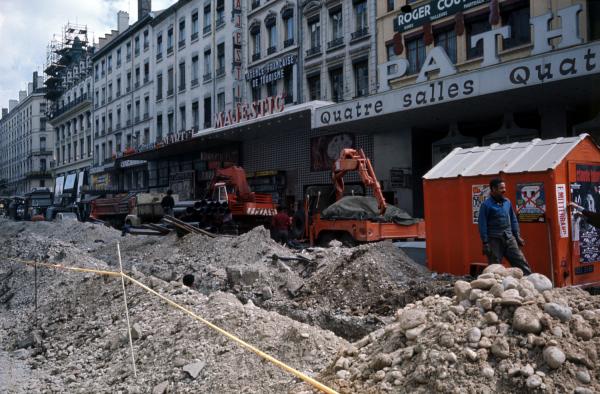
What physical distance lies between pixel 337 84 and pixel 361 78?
1728 millimetres

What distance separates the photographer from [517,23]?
19.8 m

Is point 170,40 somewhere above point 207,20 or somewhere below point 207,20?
above

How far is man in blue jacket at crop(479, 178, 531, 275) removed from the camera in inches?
302

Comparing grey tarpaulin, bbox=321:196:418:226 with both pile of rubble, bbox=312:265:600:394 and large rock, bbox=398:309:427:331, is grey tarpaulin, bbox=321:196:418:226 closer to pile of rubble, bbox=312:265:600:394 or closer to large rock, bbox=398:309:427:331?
large rock, bbox=398:309:427:331

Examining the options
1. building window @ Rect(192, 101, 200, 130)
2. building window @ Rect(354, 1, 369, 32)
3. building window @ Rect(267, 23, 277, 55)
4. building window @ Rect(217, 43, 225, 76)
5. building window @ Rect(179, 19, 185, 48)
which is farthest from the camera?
building window @ Rect(179, 19, 185, 48)

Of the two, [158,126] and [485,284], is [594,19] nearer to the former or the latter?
[485,284]

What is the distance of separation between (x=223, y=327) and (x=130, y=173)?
151ft

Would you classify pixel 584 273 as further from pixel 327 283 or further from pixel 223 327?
pixel 223 327

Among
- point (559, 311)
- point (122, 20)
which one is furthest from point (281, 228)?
point (122, 20)

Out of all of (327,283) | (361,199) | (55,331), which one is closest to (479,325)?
(327,283)

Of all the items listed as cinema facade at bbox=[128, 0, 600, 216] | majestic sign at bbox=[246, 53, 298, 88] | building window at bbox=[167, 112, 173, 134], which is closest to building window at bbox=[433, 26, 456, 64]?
cinema facade at bbox=[128, 0, 600, 216]

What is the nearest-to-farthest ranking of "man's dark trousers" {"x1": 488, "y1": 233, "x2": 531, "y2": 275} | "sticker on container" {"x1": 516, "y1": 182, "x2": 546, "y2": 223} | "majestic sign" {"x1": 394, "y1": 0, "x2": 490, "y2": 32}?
1. "man's dark trousers" {"x1": 488, "y1": 233, "x2": 531, "y2": 275}
2. "sticker on container" {"x1": 516, "y1": 182, "x2": 546, "y2": 223}
3. "majestic sign" {"x1": 394, "y1": 0, "x2": 490, "y2": 32}

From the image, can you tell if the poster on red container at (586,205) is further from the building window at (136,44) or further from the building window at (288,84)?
the building window at (136,44)

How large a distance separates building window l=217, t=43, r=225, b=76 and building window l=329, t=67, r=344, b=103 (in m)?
11.1
